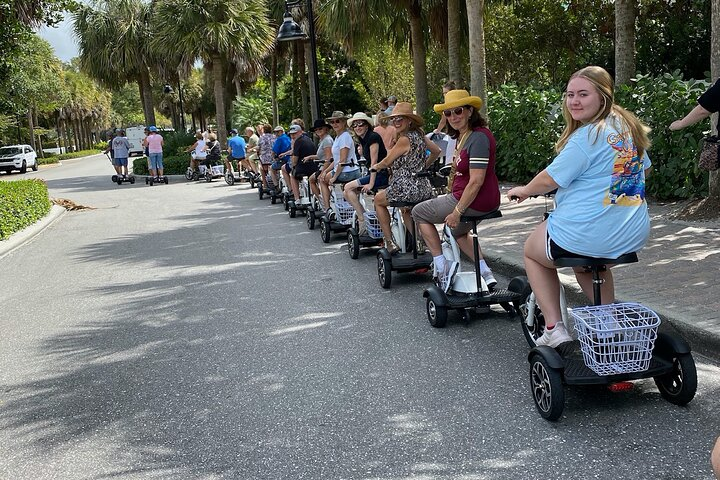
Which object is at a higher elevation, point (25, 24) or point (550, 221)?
point (25, 24)

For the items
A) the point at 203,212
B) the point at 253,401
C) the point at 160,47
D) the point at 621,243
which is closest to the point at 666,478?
the point at 621,243

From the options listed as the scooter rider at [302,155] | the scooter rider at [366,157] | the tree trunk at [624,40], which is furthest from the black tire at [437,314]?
the scooter rider at [302,155]

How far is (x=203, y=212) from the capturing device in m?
15.7

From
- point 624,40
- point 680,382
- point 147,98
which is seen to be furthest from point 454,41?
point 147,98

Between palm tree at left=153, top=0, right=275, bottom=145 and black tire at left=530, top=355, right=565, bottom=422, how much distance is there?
90.9 feet

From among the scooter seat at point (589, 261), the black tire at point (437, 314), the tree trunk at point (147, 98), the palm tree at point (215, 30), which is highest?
the palm tree at point (215, 30)

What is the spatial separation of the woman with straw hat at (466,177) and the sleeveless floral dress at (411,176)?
1.07 meters

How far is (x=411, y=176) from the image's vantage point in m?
7.09

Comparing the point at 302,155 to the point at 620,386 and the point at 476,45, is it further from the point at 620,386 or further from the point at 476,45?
the point at 620,386

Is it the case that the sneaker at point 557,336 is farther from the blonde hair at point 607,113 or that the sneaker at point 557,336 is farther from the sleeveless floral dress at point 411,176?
the sleeveless floral dress at point 411,176

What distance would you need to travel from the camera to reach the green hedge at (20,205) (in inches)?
507

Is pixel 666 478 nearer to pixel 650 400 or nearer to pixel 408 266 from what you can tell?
pixel 650 400

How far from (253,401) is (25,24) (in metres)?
13.9

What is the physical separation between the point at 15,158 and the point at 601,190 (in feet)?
150
